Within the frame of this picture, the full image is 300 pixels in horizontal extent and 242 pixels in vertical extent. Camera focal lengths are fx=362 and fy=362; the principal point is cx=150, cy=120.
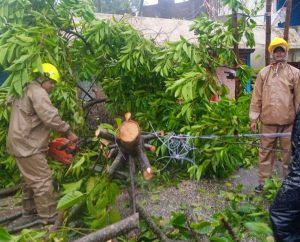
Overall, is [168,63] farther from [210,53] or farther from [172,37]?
[172,37]

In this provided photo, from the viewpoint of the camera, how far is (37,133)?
432 centimetres

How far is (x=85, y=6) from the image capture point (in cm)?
539

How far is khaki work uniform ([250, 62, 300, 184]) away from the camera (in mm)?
4613

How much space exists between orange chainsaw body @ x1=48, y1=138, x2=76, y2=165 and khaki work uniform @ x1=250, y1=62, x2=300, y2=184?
2408 mm

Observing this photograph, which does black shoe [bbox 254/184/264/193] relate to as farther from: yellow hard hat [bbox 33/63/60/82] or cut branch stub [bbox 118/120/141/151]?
yellow hard hat [bbox 33/63/60/82]

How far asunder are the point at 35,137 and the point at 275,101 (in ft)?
9.89

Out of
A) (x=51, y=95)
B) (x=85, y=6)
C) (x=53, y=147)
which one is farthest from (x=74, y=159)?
(x=85, y=6)

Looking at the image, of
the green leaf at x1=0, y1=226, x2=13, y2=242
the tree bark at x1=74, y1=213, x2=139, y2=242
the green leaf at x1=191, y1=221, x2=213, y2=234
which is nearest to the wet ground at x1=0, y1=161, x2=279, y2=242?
the green leaf at x1=191, y1=221, x2=213, y2=234

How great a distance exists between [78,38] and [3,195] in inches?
104

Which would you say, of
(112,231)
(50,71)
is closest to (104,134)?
(50,71)

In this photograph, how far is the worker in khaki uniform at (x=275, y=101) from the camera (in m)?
4.61

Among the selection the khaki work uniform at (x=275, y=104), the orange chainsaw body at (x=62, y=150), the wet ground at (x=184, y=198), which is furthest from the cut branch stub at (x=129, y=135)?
the khaki work uniform at (x=275, y=104)

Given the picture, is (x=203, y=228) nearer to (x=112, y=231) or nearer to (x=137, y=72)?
(x=112, y=231)

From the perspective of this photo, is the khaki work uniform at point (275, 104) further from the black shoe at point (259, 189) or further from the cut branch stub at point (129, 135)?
the cut branch stub at point (129, 135)
